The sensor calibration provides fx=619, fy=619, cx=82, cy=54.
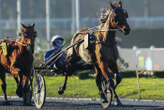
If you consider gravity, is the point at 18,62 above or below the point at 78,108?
above

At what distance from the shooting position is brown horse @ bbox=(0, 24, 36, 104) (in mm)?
14422

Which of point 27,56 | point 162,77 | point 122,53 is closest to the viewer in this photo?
point 27,56

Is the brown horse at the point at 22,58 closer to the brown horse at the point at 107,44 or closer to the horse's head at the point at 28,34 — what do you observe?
the horse's head at the point at 28,34

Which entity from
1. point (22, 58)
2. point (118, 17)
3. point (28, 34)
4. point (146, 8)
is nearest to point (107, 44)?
point (118, 17)

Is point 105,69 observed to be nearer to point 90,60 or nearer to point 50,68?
point 90,60

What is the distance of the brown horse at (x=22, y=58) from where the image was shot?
14.4 meters

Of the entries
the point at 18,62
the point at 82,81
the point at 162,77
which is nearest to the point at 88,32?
the point at 18,62

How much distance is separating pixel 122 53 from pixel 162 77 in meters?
11.6

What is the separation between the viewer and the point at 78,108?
46.8ft

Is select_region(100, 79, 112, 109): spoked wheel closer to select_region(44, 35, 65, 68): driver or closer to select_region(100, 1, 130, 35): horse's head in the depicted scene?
select_region(100, 1, 130, 35): horse's head

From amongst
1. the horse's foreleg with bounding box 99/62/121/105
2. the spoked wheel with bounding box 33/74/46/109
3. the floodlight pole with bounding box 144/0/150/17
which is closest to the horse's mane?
the horse's foreleg with bounding box 99/62/121/105

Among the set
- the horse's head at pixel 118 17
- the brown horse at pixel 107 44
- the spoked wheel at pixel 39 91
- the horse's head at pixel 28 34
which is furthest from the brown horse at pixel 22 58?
the horse's head at pixel 118 17

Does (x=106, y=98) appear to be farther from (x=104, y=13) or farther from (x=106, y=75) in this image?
(x=104, y=13)

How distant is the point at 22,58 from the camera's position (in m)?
14.9
